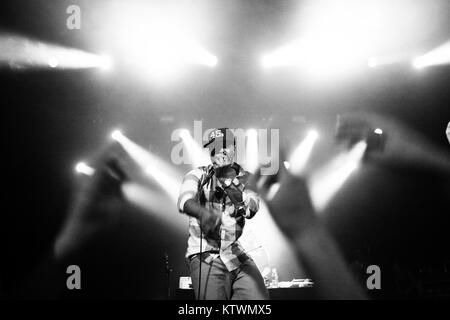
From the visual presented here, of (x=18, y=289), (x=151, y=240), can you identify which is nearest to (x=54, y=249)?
(x=18, y=289)

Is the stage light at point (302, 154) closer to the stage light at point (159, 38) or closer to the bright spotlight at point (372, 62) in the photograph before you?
the bright spotlight at point (372, 62)

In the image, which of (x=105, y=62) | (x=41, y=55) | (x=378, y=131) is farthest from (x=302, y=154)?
(x=41, y=55)

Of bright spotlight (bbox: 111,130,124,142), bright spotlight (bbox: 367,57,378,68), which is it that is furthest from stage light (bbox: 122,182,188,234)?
bright spotlight (bbox: 367,57,378,68)

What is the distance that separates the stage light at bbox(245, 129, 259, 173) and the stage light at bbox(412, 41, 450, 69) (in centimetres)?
273

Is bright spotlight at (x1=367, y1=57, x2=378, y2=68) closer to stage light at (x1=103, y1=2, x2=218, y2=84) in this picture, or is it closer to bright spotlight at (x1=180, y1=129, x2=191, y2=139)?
stage light at (x1=103, y1=2, x2=218, y2=84)

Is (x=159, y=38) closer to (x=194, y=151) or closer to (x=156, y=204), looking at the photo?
(x=194, y=151)

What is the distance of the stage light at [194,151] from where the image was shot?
316 inches

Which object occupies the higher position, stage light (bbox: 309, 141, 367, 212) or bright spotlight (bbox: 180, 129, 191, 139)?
bright spotlight (bbox: 180, 129, 191, 139)

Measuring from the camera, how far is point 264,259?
7301 mm

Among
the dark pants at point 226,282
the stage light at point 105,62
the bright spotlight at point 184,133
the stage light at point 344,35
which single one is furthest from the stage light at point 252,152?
the dark pants at point 226,282

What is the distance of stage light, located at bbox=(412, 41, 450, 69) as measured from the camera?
23.2 ft

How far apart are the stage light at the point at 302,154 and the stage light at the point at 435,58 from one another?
198cm

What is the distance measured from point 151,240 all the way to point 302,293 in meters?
3.71

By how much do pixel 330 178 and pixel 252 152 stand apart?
4.91 feet
